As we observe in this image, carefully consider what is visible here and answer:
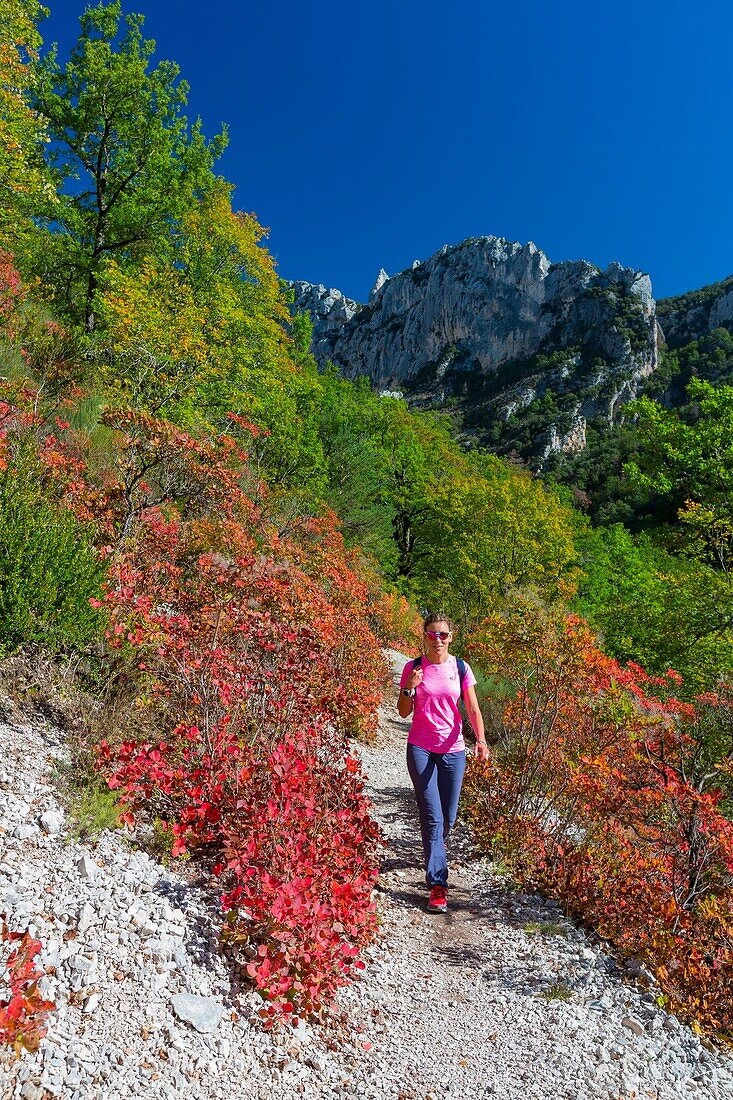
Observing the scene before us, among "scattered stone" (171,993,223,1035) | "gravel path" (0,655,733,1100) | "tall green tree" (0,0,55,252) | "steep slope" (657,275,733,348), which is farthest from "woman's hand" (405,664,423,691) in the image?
"steep slope" (657,275,733,348)

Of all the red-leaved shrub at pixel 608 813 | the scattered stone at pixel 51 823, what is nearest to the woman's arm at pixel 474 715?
the red-leaved shrub at pixel 608 813

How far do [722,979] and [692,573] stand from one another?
27.2ft

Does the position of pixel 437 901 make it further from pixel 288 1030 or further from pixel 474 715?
pixel 288 1030

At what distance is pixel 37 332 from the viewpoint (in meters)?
9.86

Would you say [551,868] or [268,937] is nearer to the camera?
[268,937]

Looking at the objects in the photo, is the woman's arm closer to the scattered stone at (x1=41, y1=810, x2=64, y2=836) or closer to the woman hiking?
the woman hiking

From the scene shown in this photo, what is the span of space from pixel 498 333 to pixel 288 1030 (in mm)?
105139

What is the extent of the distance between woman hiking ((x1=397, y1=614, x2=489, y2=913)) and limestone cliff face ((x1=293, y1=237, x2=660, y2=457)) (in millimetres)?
67285

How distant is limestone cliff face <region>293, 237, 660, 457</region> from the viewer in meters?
76.9

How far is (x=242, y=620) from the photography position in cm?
489

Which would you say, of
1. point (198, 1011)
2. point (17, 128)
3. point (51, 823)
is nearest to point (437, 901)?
point (198, 1011)

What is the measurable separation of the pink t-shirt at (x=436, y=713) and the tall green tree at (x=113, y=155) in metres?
12.7

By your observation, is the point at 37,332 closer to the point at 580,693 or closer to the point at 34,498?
the point at 34,498

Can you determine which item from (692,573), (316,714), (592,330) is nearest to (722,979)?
(316,714)
